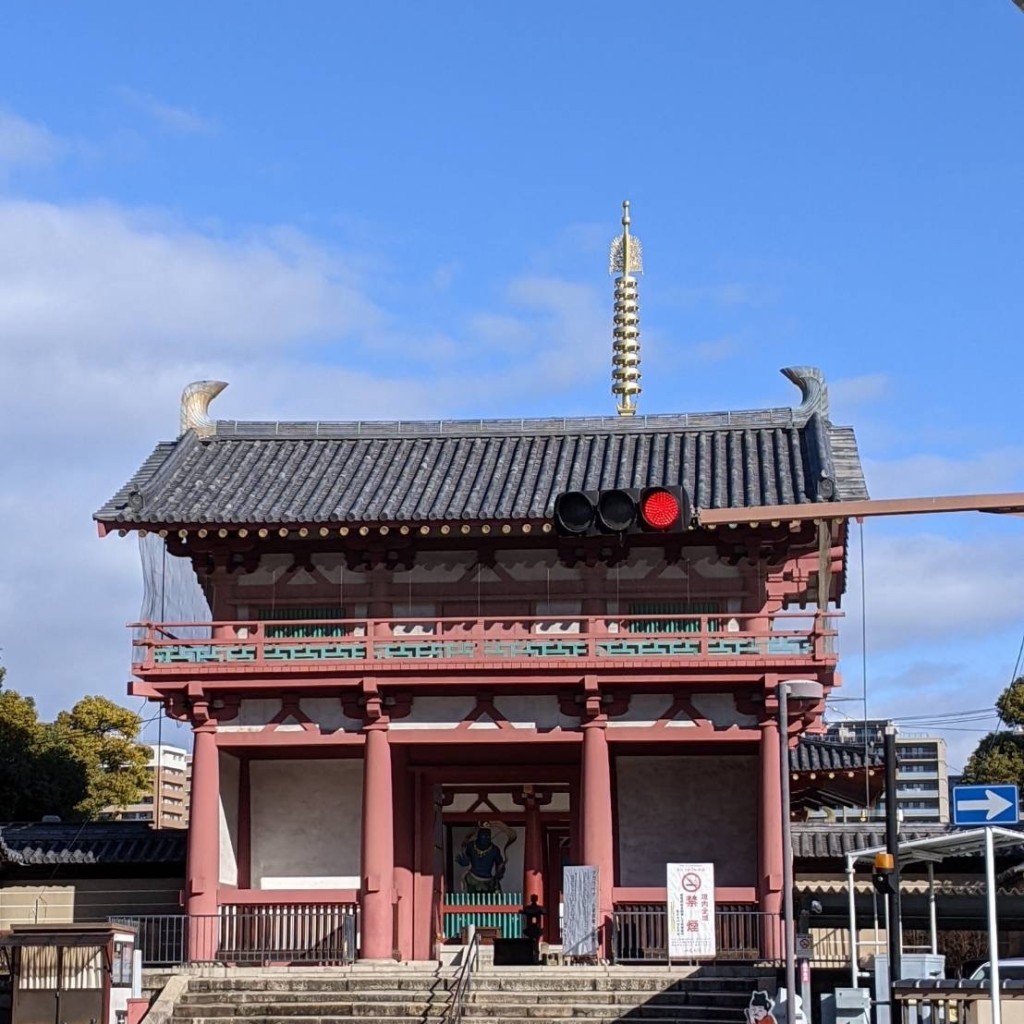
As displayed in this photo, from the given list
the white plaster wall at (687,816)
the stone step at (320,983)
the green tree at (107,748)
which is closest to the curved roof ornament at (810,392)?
the white plaster wall at (687,816)

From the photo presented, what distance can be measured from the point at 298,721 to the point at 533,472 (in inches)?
290

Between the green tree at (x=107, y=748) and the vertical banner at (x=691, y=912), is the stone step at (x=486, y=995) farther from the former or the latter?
the green tree at (x=107, y=748)

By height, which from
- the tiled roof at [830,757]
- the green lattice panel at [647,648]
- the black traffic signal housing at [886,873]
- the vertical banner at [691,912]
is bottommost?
the vertical banner at [691,912]

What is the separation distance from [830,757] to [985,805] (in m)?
19.8

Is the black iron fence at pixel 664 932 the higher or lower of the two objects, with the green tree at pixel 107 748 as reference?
lower

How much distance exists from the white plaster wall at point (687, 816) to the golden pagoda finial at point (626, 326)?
15215 mm

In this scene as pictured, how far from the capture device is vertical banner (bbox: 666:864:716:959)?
34594 mm

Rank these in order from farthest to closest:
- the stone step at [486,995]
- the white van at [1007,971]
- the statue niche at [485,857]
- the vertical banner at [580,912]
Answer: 1. the statue niche at [485,857]
2. the vertical banner at [580,912]
3. the stone step at [486,995]
4. the white van at [1007,971]

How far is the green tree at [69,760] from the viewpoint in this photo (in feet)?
191

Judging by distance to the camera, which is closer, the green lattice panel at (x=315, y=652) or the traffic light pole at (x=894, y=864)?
the traffic light pole at (x=894, y=864)

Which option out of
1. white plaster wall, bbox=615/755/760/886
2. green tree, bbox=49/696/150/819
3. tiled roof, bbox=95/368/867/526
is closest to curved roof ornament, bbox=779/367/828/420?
tiled roof, bbox=95/368/867/526

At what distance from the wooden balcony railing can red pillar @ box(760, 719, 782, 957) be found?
227 cm

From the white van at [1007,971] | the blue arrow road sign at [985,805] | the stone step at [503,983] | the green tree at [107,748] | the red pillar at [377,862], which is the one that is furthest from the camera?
the green tree at [107,748]

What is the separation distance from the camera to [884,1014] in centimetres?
2886
